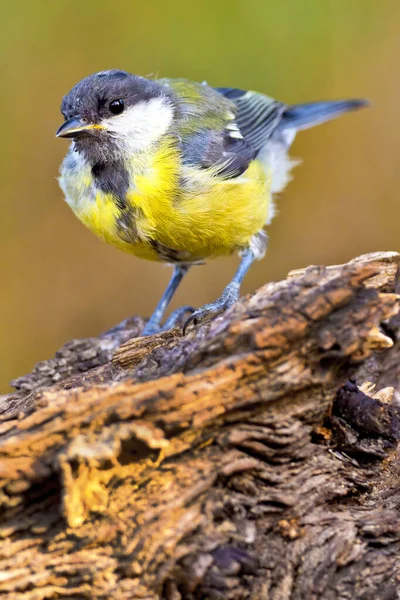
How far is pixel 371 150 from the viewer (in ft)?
15.1

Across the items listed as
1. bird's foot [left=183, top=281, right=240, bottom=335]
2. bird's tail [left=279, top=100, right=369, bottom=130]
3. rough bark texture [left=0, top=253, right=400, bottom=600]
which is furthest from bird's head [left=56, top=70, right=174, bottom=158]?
bird's tail [left=279, top=100, right=369, bottom=130]

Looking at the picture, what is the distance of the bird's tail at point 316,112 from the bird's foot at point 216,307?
5.05 feet

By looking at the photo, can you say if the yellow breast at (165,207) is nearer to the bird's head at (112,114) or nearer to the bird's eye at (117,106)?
the bird's head at (112,114)

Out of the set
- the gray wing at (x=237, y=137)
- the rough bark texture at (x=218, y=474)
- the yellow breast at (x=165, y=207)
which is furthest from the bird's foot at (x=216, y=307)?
the rough bark texture at (x=218, y=474)

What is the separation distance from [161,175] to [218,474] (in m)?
1.37

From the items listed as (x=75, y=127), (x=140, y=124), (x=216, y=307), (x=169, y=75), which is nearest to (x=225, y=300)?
(x=216, y=307)

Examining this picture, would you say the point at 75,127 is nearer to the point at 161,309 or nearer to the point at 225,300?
the point at 225,300

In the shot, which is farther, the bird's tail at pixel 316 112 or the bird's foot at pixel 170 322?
the bird's tail at pixel 316 112

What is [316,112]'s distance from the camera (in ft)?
13.1

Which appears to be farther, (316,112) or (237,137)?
(316,112)

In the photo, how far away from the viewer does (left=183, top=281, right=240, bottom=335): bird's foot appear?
246 cm

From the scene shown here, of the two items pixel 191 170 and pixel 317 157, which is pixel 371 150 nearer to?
pixel 317 157

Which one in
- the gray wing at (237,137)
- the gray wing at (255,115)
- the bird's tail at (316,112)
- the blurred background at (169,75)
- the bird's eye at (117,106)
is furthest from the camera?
the blurred background at (169,75)

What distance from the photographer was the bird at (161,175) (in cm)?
254
